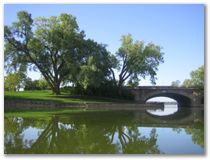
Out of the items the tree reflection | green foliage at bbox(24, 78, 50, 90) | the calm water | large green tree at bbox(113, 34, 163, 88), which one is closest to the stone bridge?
large green tree at bbox(113, 34, 163, 88)

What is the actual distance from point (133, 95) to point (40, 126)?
761 inches

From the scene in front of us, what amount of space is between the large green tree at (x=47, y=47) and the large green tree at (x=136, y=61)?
15.8 ft

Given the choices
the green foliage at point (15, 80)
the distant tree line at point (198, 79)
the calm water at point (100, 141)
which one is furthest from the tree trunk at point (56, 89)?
the calm water at point (100, 141)

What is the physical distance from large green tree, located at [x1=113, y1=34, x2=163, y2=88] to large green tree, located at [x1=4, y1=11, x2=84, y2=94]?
483 centimetres

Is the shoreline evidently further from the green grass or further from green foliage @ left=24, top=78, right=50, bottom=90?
green foliage @ left=24, top=78, right=50, bottom=90

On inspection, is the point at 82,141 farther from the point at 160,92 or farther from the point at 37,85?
the point at 160,92

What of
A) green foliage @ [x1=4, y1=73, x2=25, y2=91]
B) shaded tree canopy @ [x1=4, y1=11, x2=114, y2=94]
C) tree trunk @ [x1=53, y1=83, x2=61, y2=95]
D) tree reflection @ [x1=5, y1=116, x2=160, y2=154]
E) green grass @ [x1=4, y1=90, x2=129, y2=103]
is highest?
shaded tree canopy @ [x1=4, y1=11, x2=114, y2=94]

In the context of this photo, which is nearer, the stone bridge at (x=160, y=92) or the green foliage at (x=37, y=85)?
the green foliage at (x=37, y=85)

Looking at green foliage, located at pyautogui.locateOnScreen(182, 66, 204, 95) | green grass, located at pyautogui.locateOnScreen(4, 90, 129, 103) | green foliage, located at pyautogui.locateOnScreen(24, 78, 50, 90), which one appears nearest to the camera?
green foliage, located at pyautogui.locateOnScreen(182, 66, 204, 95)

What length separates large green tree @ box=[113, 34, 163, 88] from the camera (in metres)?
27.2

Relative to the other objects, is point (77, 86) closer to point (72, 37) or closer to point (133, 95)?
point (72, 37)

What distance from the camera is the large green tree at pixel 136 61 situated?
27.2 m

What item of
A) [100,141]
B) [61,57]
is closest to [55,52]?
[61,57]

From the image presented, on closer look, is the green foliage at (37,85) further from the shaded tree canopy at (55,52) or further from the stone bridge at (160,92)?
the stone bridge at (160,92)
